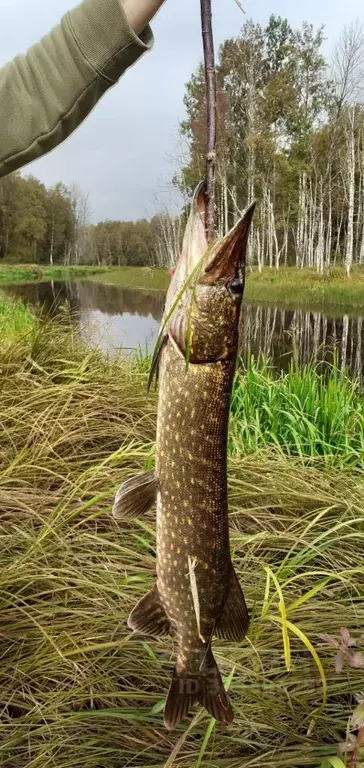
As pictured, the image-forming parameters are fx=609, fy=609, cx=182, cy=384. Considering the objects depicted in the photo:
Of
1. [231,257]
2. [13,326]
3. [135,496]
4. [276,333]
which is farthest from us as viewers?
[276,333]

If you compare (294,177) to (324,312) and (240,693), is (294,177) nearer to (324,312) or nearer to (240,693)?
(324,312)

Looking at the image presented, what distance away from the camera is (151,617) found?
1.36 metres

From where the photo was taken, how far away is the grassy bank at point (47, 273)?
41.5 metres

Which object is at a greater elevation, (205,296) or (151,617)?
(205,296)

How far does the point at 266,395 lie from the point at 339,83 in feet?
87.9

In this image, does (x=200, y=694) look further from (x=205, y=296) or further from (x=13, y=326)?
(x=13, y=326)

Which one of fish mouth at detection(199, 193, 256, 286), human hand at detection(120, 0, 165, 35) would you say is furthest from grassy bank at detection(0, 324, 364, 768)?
human hand at detection(120, 0, 165, 35)

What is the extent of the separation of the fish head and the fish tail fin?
0.67 meters

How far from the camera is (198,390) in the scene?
1246mm

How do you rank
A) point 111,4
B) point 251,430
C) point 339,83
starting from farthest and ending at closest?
point 339,83 → point 251,430 → point 111,4

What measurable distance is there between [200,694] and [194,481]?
484 mm

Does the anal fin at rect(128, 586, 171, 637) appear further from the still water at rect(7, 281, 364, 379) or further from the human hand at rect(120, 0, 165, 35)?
the still water at rect(7, 281, 364, 379)

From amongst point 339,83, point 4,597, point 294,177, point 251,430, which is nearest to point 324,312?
point 294,177

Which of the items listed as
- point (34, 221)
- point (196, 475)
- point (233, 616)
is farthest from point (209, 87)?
point (34, 221)
